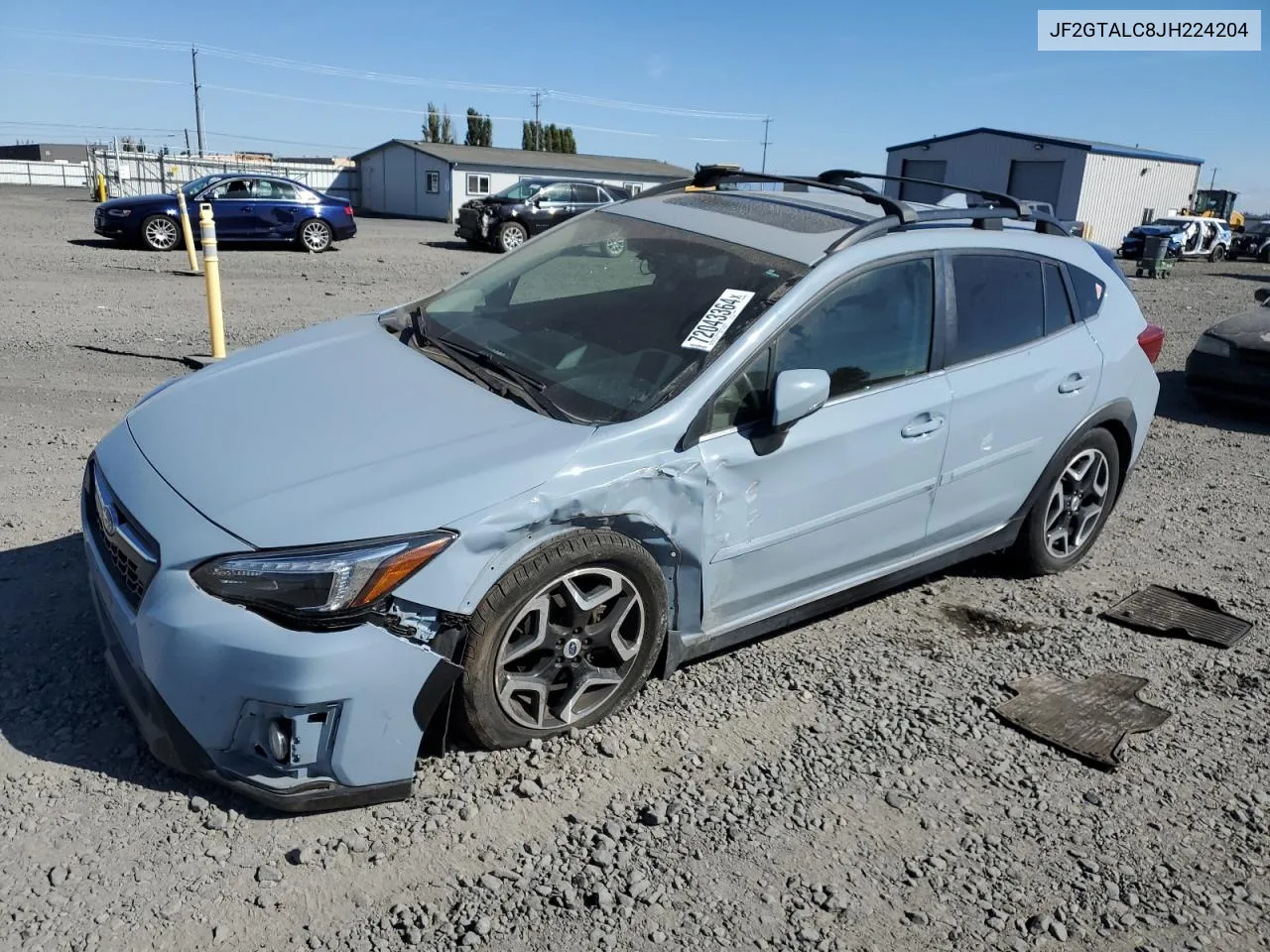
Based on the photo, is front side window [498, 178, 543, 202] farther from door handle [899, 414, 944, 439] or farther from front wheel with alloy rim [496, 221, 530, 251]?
door handle [899, 414, 944, 439]

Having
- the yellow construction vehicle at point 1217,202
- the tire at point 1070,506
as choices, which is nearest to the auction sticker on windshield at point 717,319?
the tire at point 1070,506

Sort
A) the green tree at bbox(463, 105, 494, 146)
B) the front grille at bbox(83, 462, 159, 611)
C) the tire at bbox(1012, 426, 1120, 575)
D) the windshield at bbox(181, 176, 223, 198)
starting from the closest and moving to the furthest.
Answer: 1. the front grille at bbox(83, 462, 159, 611)
2. the tire at bbox(1012, 426, 1120, 575)
3. the windshield at bbox(181, 176, 223, 198)
4. the green tree at bbox(463, 105, 494, 146)

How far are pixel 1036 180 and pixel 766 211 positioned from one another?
136ft

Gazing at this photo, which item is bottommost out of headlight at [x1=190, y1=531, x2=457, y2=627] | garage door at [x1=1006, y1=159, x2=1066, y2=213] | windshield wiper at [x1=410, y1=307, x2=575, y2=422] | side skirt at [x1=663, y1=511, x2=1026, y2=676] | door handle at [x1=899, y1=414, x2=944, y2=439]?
side skirt at [x1=663, y1=511, x2=1026, y2=676]

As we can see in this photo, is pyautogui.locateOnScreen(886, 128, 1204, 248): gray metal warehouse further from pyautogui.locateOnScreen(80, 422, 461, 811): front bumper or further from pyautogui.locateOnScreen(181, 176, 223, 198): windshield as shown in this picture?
pyautogui.locateOnScreen(80, 422, 461, 811): front bumper

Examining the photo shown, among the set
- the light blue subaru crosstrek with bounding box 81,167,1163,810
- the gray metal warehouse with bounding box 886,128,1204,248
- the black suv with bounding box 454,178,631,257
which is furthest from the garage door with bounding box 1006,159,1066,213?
the light blue subaru crosstrek with bounding box 81,167,1163,810

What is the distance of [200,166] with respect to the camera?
41750mm

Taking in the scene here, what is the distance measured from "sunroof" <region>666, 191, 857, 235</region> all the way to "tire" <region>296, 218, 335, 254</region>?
1721 cm

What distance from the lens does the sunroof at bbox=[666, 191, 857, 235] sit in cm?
376

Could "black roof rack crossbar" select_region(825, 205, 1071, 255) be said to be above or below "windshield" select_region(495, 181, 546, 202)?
above

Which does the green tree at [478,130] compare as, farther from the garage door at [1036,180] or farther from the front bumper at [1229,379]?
the front bumper at [1229,379]

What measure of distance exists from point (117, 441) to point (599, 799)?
6.73 ft

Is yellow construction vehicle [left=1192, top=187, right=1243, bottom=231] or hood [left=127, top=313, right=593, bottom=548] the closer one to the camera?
hood [left=127, top=313, right=593, bottom=548]

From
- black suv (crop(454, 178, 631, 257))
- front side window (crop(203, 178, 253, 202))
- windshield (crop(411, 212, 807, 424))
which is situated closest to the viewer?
windshield (crop(411, 212, 807, 424))
